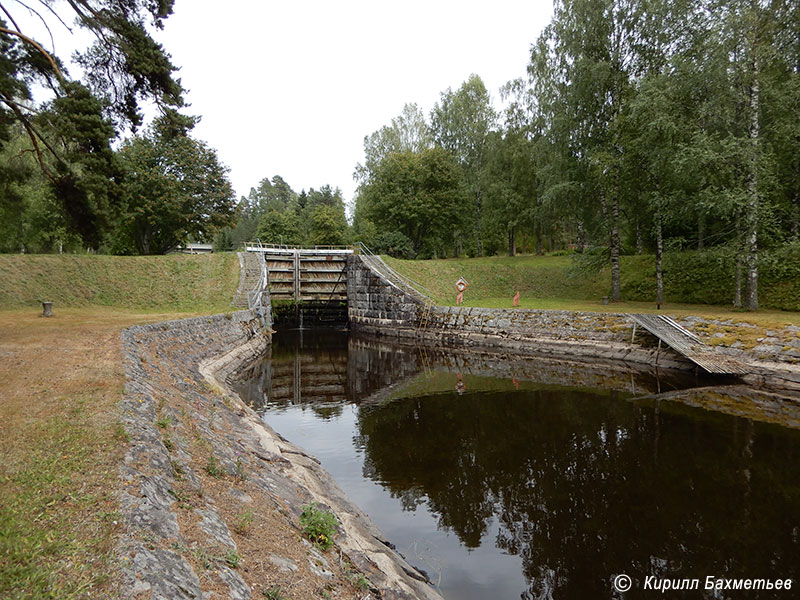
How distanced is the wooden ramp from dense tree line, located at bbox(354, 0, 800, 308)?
3829mm

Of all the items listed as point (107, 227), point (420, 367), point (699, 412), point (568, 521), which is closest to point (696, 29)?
point (699, 412)

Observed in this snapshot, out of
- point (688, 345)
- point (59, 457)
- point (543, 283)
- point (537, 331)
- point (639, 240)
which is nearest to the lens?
point (59, 457)

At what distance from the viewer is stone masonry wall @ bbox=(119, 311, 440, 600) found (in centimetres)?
311

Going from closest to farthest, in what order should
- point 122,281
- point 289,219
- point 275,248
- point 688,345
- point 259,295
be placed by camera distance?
point 688,345 → point 259,295 → point 122,281 → point 275,248 → point 289,219

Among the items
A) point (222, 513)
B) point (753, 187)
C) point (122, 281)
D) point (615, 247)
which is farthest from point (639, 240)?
point (122, 281)

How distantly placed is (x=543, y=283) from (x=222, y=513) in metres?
29.0

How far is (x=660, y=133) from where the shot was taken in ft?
63.0

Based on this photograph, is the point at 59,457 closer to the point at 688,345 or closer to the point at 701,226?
the point at 688,345

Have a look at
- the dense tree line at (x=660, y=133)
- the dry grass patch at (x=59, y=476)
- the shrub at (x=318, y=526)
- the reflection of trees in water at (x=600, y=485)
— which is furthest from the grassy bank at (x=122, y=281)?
the shrub at (x=318, y=526)

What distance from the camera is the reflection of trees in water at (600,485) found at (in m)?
5.83

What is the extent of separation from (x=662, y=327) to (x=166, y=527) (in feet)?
57.6

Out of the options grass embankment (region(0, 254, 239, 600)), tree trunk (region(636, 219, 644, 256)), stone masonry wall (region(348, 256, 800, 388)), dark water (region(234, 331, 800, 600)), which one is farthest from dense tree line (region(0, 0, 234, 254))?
tree trunk (region(636, 219, 644, 256))

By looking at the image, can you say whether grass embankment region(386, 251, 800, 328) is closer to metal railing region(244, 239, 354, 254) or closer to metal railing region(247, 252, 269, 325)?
metal railing region(244, 239, 354, 254)

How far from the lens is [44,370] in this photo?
306 inches
